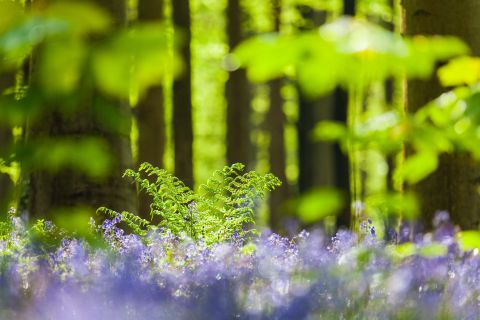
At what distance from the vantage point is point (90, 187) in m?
7.33

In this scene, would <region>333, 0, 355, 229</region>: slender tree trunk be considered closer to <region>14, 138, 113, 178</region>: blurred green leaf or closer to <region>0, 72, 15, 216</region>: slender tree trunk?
<region>0, 72, 15, 216</region>: slender tree trunk

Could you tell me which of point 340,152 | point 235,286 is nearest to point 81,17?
point 235,286

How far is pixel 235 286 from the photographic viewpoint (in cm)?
357

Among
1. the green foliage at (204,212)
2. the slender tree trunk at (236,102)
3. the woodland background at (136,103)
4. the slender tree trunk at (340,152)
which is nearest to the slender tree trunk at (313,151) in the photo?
the woodland background at (136,103)

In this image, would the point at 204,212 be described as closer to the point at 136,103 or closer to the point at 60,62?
the point at 60,62

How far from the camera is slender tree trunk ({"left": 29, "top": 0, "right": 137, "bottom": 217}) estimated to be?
23.4 ft

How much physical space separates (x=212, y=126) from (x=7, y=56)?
99.6 feet

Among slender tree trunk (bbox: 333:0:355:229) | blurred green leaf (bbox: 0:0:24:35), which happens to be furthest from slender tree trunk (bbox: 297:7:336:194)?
blurred green leaf (bbox: 0:0:24:35)

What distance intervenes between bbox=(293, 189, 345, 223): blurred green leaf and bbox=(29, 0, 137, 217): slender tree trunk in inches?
215

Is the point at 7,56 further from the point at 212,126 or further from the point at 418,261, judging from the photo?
the point at 212,126

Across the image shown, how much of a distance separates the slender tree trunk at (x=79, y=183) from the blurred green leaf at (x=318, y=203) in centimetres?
546

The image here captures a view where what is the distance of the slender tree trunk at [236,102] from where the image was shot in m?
16.8

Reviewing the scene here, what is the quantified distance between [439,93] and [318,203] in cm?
510

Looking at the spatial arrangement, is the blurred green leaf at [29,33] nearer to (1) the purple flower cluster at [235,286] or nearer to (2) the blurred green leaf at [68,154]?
(2) the blurred green leaf at [68,154]
